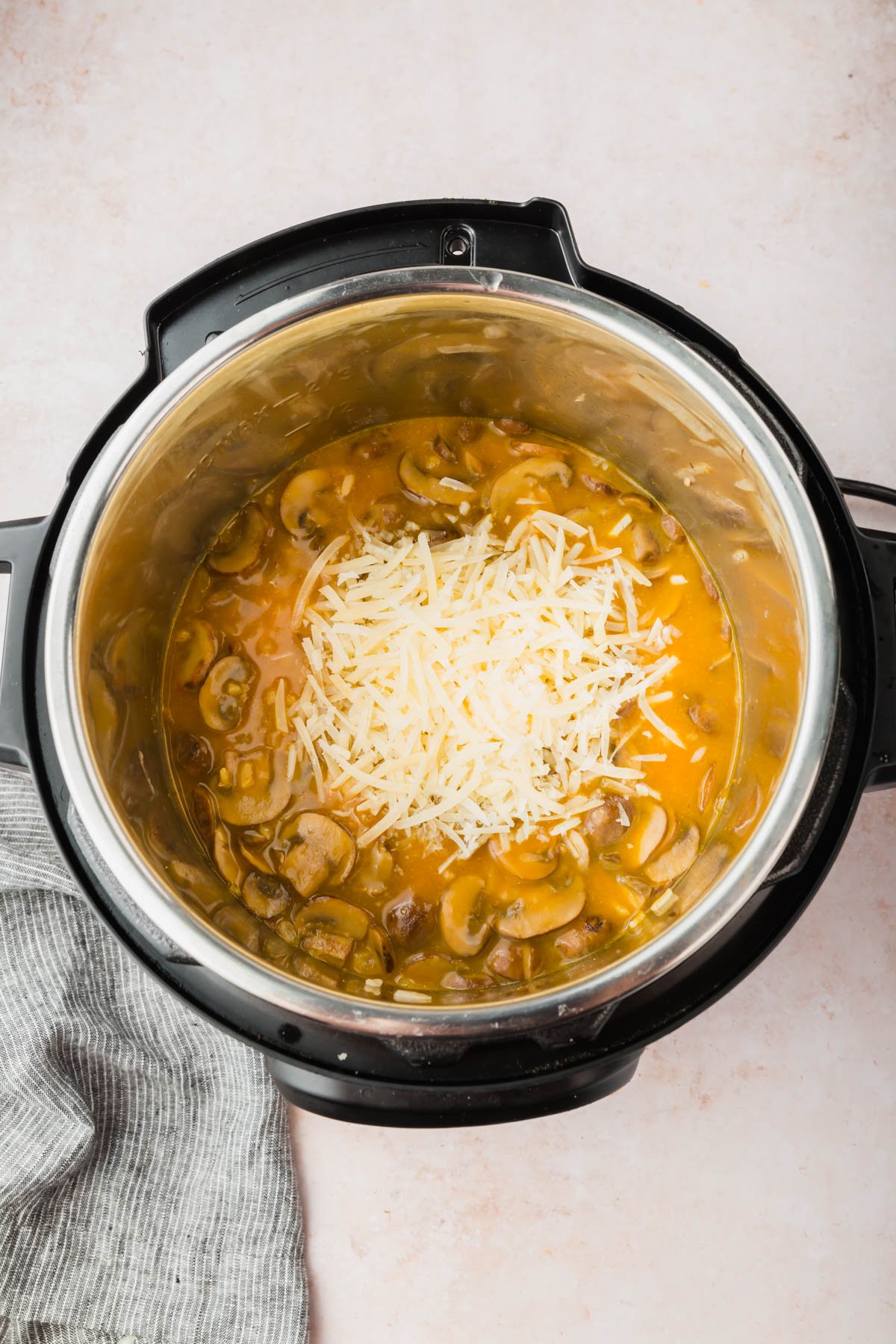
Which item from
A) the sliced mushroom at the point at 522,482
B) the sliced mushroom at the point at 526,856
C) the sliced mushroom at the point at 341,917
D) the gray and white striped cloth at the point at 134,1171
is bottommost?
the gray and white striped cloth at the point at 134,1171

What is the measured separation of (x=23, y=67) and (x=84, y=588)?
1.06 metres

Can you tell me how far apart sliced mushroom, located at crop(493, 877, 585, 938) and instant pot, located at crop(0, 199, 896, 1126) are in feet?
0.26

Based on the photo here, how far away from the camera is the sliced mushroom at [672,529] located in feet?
4.83

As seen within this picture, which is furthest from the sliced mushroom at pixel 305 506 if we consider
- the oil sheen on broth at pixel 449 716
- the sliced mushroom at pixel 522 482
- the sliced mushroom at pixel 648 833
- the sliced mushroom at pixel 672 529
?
the sliced mushroom at pixel 648 833

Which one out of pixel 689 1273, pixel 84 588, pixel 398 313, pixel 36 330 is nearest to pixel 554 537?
pixel 398 313

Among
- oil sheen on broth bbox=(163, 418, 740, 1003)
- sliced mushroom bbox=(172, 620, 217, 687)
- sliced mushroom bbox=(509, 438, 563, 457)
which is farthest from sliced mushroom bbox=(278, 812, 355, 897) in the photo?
sliced mushroom bbox=(509, 438, 563, 457)

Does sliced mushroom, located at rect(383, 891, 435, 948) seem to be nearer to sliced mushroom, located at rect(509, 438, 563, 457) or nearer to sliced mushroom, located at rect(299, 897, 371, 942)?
sliced mushroom, located at rect(299, 897, 371, 942)

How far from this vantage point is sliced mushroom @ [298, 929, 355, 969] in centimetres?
135

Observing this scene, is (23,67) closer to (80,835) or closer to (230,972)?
(80,835)

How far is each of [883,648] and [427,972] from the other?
2.28ft

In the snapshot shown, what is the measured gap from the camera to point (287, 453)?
1.47 m

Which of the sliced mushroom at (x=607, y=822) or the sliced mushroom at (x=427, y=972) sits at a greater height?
the sliced mushroom at (x=607, y=822)

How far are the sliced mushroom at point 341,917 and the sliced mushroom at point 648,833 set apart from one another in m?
0.36

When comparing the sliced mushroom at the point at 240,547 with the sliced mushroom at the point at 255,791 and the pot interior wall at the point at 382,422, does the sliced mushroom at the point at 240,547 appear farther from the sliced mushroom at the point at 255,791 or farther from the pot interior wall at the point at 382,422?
the sliced mushroom at the point at 255,791
